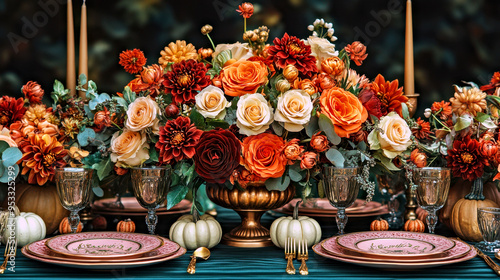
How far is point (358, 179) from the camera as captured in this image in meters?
1.05

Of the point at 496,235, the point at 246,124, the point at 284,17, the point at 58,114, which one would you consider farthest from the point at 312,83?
the point at 284,17

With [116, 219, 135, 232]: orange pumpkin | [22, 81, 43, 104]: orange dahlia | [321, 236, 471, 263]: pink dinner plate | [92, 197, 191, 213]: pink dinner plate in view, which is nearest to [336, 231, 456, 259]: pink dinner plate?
[321, 236, 471, 263]: pink dinner plate

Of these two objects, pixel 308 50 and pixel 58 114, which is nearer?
pixel 308 50

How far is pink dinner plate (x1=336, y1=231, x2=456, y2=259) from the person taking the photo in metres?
0.95

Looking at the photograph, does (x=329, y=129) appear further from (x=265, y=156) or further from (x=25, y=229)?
(x=25, y=229)

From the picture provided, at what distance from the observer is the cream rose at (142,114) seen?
1062 mm

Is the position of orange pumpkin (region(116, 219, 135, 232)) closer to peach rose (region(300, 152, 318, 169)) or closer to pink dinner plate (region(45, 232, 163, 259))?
pink dinner plate (region(45, 232, 163, 259))

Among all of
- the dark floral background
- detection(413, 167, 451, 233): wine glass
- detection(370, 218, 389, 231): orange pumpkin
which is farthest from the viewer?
the dark floral background

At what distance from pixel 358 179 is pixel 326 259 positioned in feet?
0.52

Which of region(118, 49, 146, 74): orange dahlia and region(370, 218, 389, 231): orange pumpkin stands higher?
region(118, 49, 146, 74): orange dahlia

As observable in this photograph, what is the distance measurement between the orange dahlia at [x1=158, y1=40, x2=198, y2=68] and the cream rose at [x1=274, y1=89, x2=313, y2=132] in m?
0.28

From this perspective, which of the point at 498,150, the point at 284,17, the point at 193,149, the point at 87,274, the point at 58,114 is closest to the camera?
the point at 87,274

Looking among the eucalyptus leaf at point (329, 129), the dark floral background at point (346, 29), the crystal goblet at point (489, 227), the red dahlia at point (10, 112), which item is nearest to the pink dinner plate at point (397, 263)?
the crystal goblet at point (489, 227)

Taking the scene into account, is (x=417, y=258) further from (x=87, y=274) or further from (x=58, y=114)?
(x=58, y=114)
